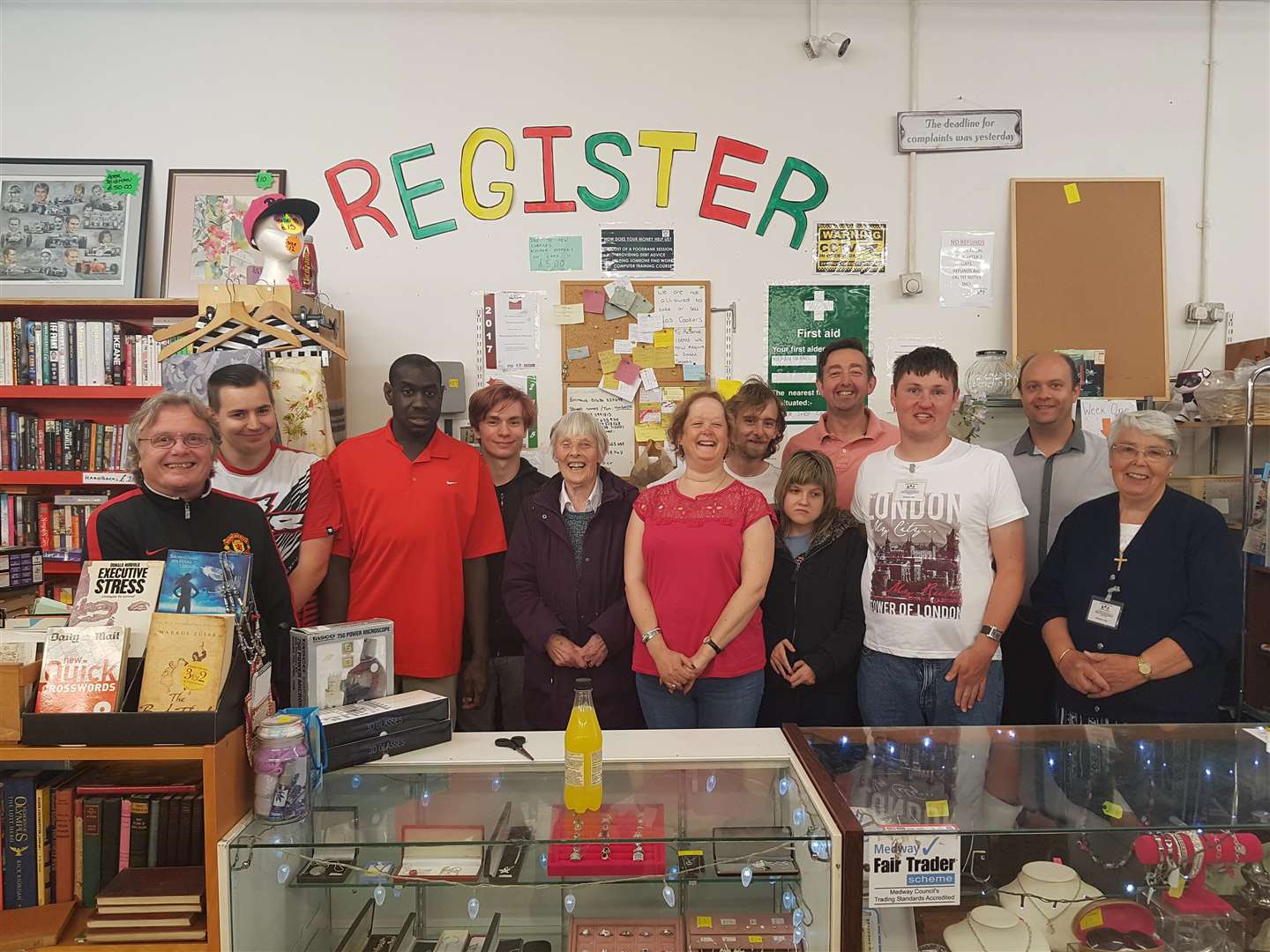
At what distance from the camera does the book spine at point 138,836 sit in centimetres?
153

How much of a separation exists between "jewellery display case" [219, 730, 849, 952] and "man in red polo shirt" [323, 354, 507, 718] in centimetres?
104

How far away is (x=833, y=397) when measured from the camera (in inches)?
117

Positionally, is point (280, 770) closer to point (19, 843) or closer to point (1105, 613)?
point (19, 843)

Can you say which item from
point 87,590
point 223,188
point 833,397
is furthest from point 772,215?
point 87,590

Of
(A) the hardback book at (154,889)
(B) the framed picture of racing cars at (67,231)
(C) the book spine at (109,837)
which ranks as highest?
(B) the framed picture of racing cars at (67,231)

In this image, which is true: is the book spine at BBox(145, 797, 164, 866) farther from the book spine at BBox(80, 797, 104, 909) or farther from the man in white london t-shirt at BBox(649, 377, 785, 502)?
the man in white london t-shirt at BBox(649, 377, 785, 502)

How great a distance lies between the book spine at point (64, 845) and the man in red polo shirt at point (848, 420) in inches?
88.6

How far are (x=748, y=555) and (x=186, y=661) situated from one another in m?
1.48

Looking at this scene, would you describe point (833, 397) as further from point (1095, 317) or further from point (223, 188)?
point (223, 188)

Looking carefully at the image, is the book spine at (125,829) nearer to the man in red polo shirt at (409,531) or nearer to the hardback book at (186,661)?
the hardback book at (186,661)

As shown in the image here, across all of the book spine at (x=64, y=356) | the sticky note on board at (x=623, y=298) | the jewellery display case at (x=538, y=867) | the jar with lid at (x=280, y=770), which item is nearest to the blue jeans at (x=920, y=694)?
the jewellery display case at (x=538, y=867)

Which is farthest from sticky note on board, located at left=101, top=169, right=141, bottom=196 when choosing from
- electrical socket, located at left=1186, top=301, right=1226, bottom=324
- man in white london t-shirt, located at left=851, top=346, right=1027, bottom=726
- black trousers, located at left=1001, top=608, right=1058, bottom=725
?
electrical socket, located at left=1186, top=301, right=1226, bottom=324

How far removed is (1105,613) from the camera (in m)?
2.24

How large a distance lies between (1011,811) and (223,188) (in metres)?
3.92
